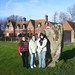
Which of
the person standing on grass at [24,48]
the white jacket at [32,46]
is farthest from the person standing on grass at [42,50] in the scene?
the person standing on grass at [24,48]

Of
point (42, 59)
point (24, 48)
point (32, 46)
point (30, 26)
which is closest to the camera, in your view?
point (24, 48)

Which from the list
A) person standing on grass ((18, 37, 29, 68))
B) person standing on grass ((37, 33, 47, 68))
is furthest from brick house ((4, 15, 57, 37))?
person standing on grass ((18, 37, 29, 68))

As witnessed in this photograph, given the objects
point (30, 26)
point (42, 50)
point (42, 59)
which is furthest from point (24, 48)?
point (30, 26)

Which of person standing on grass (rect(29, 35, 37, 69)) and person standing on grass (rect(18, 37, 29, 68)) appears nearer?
person standing on grass (rect(18, 37, 29, 68))

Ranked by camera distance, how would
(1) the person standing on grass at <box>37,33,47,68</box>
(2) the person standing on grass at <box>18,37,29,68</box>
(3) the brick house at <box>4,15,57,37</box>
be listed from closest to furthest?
(2) the person standing on grass at <box>18,37,29,68</box>, (1) the person standing on grass at <box>37,33,47,68</box>, (3) the brick house at <box>4,15,57,37</box>

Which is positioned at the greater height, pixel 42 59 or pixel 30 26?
pixel 42 59

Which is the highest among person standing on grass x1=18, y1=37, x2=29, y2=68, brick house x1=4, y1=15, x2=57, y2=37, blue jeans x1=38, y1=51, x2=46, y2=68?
person standing on grass x1=18, y1=37, x2=29, y2=68

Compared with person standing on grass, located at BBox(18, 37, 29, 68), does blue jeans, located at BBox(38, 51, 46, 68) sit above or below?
below

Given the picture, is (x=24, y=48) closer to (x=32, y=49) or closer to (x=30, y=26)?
(x=32, y=49)

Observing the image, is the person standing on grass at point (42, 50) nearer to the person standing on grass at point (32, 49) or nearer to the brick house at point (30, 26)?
the person standing on grass at point (32, 49)

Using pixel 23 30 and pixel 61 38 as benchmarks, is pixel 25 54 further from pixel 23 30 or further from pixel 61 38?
pixel 23 30

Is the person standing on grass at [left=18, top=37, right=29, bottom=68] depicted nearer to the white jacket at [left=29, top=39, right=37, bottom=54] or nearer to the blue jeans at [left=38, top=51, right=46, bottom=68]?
the white jacket at [left=29, top=39, right=37, bottom=54]

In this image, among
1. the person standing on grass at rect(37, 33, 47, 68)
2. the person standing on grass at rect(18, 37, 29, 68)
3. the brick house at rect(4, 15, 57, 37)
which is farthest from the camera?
the brick house at rect(4, 15, 57, 37)

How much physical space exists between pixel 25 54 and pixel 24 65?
0.63m
